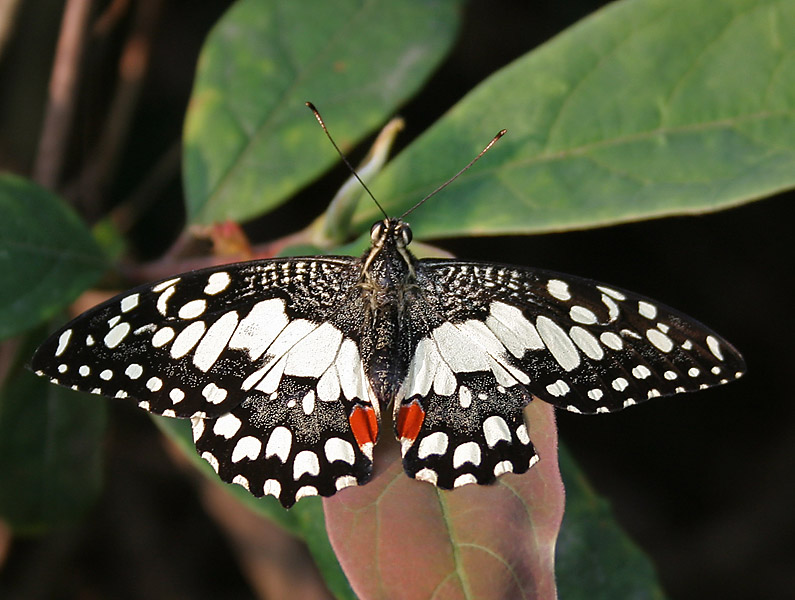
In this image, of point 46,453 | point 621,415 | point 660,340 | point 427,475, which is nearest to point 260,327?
point 427,475

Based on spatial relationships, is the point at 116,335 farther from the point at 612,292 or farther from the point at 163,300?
the point at 612,292

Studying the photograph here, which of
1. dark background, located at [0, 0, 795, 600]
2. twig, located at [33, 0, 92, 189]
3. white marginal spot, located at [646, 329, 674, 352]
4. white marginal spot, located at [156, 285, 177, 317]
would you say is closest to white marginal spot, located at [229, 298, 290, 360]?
white marginal spot, located at [156, 285, 177, 317]

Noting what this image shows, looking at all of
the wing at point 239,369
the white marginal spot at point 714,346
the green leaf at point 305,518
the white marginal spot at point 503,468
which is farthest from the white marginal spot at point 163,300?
the white marginal spot at point 714,346

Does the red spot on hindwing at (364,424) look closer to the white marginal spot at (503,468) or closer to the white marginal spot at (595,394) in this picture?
the white marginal spot at (503,468)

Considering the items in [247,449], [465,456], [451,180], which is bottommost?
[465,456]

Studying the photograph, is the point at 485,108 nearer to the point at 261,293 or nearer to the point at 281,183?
the point at 281,183

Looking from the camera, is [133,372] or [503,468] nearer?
[503,468]

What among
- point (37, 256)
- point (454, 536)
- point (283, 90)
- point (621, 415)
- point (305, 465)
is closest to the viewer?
point (454, 536)
